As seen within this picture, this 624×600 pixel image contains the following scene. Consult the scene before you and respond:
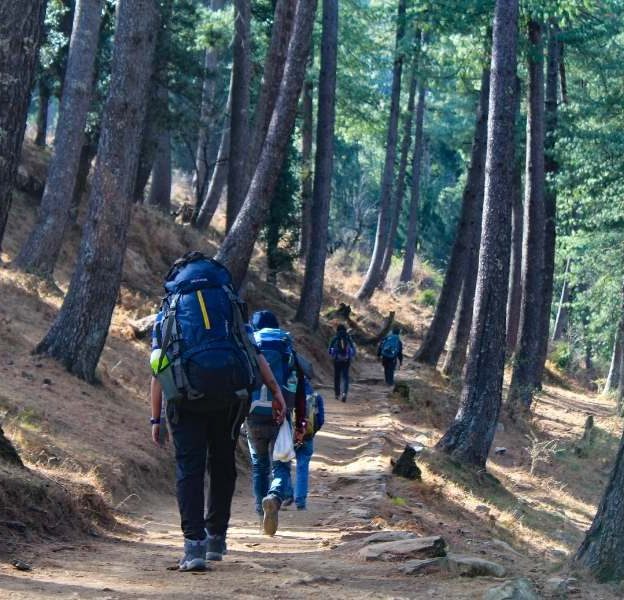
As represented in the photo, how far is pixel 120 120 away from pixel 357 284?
32.0 metres

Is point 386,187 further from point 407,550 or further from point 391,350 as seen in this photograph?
point 407,550

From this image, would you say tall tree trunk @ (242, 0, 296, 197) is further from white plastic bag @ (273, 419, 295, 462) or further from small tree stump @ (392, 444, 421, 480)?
white plastic bag @ (273, 419, 295, 462)

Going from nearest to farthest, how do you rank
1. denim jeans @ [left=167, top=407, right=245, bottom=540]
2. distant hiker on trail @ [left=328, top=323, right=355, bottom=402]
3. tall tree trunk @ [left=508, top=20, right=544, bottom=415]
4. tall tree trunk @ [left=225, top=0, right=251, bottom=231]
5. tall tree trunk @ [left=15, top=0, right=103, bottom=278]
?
denim jeans @ [left=167, top=407, right=245, bottom=540]
tall tree trunk @ [left=15, top=0, right=103, bottom=278]
distant hiker on trail @ [left=328, top=323, right=355, bottom=402]
tall tree trunk @ [left=225, top=0, right=251, bottom=231]
tall tree trunk @ [left=508, top=20, right=544, bottom=415]

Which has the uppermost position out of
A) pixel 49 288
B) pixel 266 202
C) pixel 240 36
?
pixel 240 36

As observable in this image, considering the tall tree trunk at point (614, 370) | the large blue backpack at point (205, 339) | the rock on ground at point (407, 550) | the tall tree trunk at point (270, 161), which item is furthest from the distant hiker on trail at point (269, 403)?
the tall tree trunk at point (614, 370)

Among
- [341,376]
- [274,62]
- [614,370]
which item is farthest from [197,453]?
[614,370]

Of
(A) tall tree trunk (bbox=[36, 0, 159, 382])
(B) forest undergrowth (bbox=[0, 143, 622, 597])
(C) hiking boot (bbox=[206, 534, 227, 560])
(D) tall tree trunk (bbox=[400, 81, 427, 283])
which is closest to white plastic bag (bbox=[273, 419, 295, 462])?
(B) forest undergrowth (bbox=[0, 143, 622, 597])

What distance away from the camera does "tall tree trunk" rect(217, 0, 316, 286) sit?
19094 mm

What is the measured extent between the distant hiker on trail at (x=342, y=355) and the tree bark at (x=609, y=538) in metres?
14.4

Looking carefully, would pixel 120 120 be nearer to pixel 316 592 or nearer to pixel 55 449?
pixel 55 449

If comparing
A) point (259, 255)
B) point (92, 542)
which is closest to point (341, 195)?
point (259, 255)

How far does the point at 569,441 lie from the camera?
976 inches

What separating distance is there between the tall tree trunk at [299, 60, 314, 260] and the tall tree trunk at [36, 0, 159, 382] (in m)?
21.6

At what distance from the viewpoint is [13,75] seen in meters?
7.78
